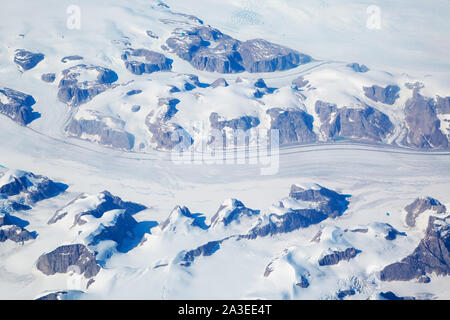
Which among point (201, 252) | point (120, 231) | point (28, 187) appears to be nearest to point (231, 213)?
point (201, 252)

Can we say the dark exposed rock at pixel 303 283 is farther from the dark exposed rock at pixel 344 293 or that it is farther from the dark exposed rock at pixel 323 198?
the dark exposed rock at pixel 323 198

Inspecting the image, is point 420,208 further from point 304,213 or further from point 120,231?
point 120,231

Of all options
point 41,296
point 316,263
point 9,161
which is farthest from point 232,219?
point 9,161

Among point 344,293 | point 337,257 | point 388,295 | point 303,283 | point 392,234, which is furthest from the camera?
point 392,234

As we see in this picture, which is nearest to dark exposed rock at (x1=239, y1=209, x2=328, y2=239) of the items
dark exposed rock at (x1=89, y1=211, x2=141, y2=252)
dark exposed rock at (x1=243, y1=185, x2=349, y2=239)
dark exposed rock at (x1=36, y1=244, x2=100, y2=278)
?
dark exposed rock at (x1=243, y1=185, x2=349, y2=239)

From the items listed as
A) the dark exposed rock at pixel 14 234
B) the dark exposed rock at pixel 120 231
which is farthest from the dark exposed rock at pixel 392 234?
the dark exposed rock at pixel 14 234
